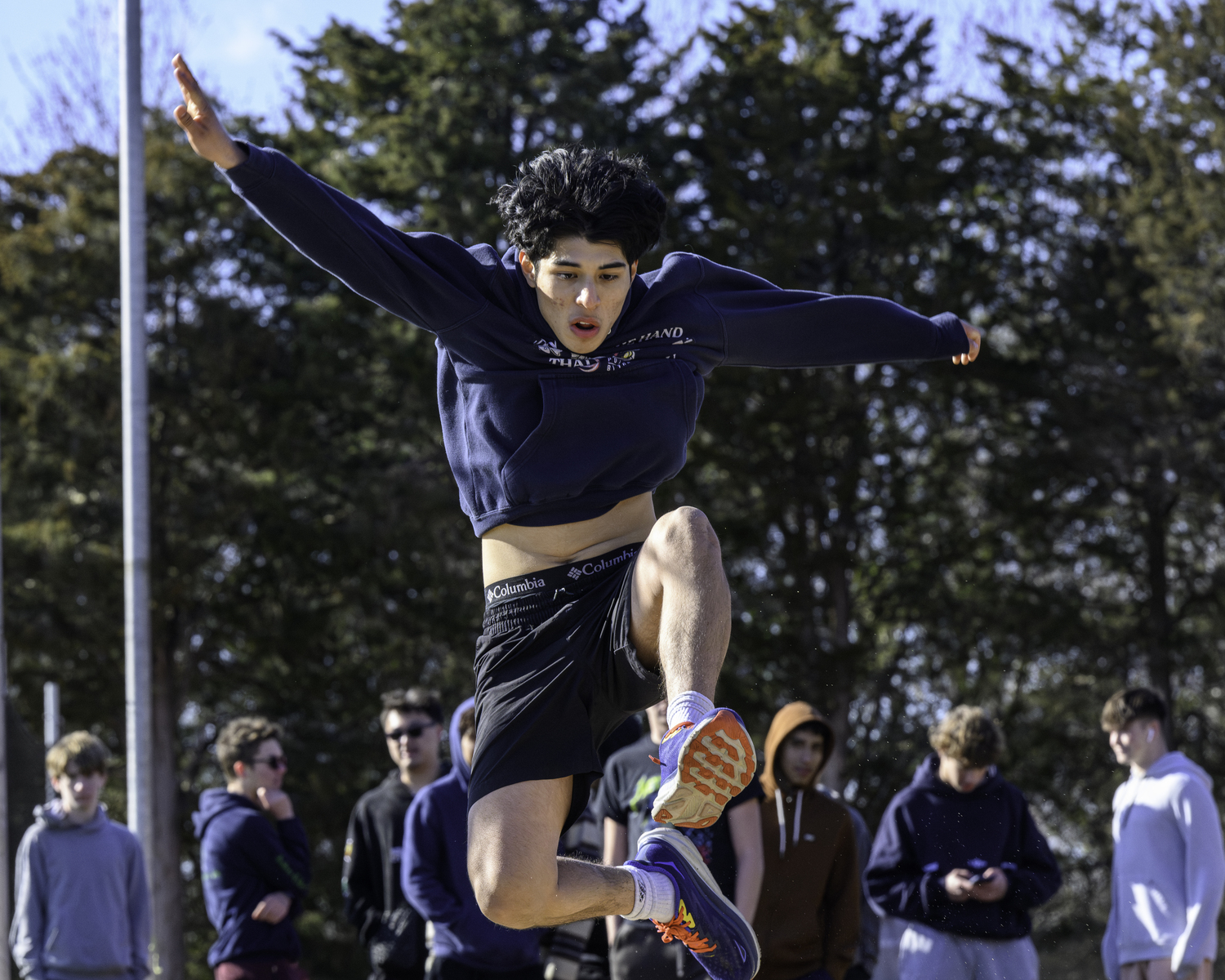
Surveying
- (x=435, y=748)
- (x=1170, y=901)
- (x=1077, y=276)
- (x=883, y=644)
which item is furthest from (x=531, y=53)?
(x=1170, y=901)

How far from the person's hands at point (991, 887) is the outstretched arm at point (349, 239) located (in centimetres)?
349

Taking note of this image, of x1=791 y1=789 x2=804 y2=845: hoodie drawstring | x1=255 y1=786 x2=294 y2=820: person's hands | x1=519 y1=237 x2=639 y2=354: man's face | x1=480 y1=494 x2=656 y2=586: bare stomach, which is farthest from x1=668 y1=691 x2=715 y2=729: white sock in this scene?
x1=255 y1=786 x2=294 y2=820: person's hands

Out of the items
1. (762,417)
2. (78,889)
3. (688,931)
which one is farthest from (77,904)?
(762,417)

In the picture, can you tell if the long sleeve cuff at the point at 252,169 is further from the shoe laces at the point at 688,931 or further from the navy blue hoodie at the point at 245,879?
the navy blue hoodie at the point at 245,879

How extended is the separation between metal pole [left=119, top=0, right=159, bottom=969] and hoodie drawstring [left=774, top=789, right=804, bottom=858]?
5.21 meters

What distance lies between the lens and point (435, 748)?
7395mm

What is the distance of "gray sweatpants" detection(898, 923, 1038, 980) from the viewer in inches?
239

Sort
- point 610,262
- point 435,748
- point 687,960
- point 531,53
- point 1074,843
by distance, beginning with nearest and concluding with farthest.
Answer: point 610,262
point 687,960
point 435,748
point 1074,843
point 531,53

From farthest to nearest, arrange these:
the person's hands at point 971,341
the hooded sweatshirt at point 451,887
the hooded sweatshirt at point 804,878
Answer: the hooded sweatshirt at point 451,887, the hooded sweatshirt at point 804,878, the person's hands at point 971,341

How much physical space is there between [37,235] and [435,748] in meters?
13.9

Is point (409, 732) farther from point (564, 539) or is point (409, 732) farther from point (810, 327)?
point (810, 327)

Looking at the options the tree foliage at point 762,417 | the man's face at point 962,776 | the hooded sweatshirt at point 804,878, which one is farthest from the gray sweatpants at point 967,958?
the tree foliage at point 762,417

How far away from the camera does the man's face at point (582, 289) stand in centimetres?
405

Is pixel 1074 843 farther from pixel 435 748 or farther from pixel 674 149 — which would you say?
pixel 435 748
